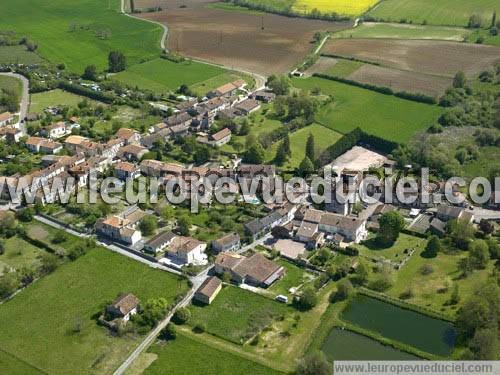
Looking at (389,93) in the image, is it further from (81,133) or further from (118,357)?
(118,357)

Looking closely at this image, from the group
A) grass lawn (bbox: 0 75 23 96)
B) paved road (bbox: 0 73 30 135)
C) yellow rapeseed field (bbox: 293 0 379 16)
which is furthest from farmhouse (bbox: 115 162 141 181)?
yellow rapeseed field (bbox: 293 0 379 16)

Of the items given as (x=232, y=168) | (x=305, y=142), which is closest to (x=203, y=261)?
(x=232, y=168)

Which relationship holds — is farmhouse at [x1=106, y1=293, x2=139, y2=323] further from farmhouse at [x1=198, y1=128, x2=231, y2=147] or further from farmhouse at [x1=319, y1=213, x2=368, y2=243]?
farmhouse at [x1=198, y1=128, x2=231, y2=147]

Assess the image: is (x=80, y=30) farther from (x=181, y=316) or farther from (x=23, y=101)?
(x=181, y=316)

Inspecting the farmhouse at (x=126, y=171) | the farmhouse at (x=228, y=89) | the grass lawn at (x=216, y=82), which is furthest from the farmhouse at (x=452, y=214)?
the grass lawn at (x=216, y=82)

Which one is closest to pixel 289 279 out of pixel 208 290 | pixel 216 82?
pixel 208 290

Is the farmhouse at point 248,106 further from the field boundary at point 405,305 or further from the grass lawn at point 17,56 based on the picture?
the field boundary at point 405,305
